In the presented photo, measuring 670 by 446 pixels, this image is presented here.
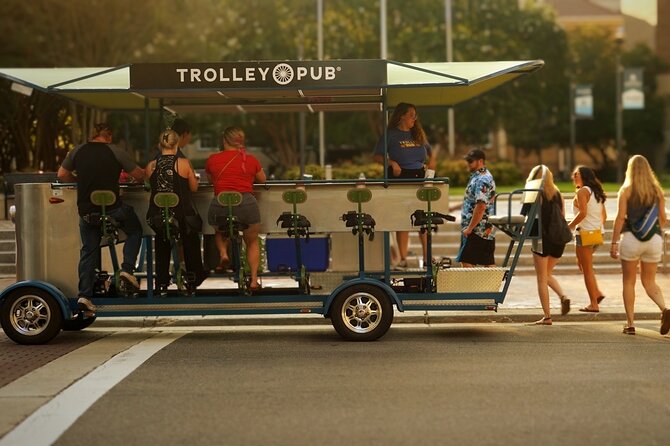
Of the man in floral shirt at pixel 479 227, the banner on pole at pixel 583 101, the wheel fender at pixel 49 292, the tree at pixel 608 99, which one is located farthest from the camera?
the tree at pixel 608 99

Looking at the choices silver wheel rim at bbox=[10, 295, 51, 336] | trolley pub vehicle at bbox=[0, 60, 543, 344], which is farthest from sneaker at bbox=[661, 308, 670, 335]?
silver wheel rim at bbox=[10, 295, 51, 336]

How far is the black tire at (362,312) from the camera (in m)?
10.5

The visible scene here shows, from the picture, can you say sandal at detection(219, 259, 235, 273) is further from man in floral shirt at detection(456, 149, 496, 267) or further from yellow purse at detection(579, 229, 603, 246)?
yellow purse at detection(579, 229, 603, 246)

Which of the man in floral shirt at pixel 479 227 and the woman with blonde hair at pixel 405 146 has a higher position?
the woman with blonde hair at pixel 405 146

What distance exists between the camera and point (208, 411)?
24.3ft

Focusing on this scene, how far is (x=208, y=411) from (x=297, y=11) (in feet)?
145

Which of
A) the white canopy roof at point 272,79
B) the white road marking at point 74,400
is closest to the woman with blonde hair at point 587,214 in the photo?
the white canopy roof at point 272,79

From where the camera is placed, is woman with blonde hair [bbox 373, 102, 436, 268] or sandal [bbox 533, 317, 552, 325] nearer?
sandal [bbox 533, 317, 552, 325]

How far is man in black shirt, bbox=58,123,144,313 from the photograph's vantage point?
34.7ft

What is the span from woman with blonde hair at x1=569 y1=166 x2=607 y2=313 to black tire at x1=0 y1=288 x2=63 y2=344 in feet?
18.4

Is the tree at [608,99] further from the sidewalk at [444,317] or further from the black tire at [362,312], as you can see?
the black tire at [362,312]

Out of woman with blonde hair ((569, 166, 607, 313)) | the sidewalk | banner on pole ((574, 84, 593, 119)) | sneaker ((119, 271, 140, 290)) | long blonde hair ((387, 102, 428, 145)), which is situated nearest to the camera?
sneaker ((119, 271, 140, 290))

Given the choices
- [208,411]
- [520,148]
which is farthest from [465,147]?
[208,411]

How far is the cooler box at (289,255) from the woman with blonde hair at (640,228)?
2818mm
